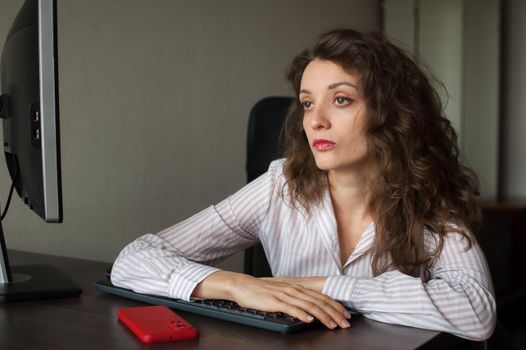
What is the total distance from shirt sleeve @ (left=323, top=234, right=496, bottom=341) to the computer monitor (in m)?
0.50

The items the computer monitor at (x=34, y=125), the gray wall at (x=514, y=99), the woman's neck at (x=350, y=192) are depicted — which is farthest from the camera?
the gray wall at (x=514, y=99)

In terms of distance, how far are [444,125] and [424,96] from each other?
0.15m

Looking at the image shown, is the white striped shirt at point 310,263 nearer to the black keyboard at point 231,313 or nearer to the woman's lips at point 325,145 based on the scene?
the black keyboard at point 231,313

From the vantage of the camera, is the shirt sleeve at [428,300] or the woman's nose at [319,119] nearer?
the shirt sleeve at [428,300]

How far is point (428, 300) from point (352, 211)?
0.50m

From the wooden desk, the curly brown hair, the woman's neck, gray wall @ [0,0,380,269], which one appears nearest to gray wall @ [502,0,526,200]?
gray wall @ [0,0,380,269]

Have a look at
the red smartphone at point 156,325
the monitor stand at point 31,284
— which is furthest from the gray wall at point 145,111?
the red smartphone at point 156,325

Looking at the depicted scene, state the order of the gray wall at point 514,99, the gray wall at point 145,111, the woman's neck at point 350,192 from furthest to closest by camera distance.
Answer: the gray wall at point 514,99 < the gray wall at point 145,111 < the woman's neck at point 350,192

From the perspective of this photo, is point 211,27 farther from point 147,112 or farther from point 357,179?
point 357,179

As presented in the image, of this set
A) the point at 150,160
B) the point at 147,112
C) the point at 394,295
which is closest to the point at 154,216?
the point at 150,160

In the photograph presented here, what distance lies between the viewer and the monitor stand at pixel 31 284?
46.4 inches

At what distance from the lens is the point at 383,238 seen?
1439 mm

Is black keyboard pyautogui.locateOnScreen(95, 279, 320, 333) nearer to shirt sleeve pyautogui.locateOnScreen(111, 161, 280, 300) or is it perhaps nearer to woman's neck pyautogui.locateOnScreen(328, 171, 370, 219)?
shirt sleeve pyautogui.locateOnScreen(111, 161, 280, 300)

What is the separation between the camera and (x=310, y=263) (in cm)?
158
